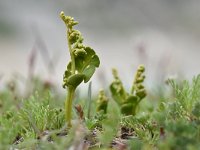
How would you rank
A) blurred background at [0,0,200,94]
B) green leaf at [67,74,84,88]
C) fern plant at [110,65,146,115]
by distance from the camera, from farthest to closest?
blurred background at [0,0,200,94], fern plant at [110,65,146,115], green leaf at [67,74,84,88]

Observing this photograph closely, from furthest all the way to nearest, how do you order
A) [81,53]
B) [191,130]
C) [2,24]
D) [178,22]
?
[178,22]
[2,24]
[81,53]
[191,130]

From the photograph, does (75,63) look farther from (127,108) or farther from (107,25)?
(107,25)

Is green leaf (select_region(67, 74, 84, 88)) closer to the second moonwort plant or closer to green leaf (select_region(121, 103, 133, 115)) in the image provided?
the second moonwort plant

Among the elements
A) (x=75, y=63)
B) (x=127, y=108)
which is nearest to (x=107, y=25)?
(x=127, y=108)

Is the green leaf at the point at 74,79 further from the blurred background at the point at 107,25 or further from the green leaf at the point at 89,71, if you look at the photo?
the blurred background at the point at 107,25

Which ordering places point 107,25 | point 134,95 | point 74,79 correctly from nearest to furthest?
point 74,79
point 134,95
point 107,25

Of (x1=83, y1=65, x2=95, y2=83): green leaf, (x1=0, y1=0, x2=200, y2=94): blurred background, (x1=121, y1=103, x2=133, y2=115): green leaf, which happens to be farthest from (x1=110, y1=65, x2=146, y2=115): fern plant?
(x1=0, y1=0, x2=200, y2=94): blurred background

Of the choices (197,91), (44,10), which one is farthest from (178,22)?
(197,91)

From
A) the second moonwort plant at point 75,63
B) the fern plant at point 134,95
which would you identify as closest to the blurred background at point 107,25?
the fern plant at point 134,95

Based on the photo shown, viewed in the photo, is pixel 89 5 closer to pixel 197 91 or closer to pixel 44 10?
pixel 44 10
